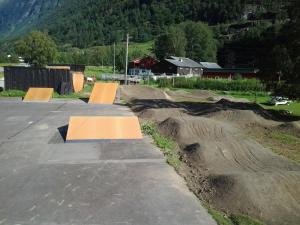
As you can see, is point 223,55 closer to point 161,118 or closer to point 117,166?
point 161,118

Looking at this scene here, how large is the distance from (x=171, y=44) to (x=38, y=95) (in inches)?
3072

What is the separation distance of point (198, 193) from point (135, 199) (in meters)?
1.48

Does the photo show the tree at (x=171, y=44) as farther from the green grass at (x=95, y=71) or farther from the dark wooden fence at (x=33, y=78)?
the dark wooden fence at (x=33, y=78)

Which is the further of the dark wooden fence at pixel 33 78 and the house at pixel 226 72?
the house at pixel 226 72

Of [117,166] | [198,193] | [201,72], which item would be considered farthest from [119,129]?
[201,72]

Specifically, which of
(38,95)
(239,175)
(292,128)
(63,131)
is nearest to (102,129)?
(63,131)

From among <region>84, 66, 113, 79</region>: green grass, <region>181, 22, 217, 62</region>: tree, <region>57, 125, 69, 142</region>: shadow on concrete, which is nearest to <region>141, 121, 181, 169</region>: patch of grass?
<region>57, 125, 69, 142</region>: shadow on concrete

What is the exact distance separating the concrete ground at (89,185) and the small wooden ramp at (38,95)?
47.2 ft

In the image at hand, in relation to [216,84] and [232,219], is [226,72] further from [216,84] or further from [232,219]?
[232,219]

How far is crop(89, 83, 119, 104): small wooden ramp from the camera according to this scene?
29.0 meters

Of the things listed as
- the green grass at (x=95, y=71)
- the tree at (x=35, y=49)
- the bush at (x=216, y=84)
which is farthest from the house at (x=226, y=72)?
the tree at (x=35, y=49)

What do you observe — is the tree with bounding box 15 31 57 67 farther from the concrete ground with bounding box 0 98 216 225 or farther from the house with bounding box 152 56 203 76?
the concrete ground with bounding box 0 98 216 225

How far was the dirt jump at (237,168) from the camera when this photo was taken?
823cm

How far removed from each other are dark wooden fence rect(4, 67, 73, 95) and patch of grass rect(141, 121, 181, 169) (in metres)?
17.6
